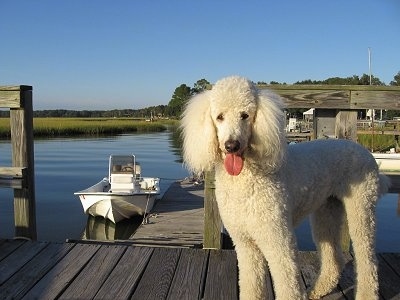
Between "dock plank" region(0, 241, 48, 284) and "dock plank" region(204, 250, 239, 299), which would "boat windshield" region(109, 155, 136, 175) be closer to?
"dock plank" region(0, 241, 48, 284)

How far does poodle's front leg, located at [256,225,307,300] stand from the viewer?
2.36 meters

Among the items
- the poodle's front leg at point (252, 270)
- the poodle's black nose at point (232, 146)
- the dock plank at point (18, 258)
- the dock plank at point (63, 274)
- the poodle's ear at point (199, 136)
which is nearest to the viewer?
the poodle's black nose at point (232, 146)

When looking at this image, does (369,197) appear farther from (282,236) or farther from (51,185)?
(51,185)

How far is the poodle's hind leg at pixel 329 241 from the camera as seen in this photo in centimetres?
296

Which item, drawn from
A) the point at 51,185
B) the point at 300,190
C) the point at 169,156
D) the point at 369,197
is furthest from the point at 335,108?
the point at 169,156

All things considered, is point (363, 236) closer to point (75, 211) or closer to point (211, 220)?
point (211, 220)

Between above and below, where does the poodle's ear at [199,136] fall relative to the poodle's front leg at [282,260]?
above

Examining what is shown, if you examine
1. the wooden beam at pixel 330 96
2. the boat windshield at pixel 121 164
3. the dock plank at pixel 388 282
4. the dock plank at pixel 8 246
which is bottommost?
the boat windshield at pixel 121 164

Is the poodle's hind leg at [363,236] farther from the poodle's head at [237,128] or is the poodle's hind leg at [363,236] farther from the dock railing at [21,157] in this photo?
the dock railing at [21,157]

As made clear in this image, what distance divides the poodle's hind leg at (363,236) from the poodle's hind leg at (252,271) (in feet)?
2.14

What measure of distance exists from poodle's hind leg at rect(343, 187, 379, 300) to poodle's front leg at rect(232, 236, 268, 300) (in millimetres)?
655

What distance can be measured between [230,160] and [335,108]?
1.56 metres

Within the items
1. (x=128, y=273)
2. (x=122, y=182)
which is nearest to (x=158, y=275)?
(x=128, y=273)

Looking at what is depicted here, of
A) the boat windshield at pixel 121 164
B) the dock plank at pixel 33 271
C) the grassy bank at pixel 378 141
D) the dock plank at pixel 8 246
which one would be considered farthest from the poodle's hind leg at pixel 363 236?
the grassy bank at pixel 378 141
